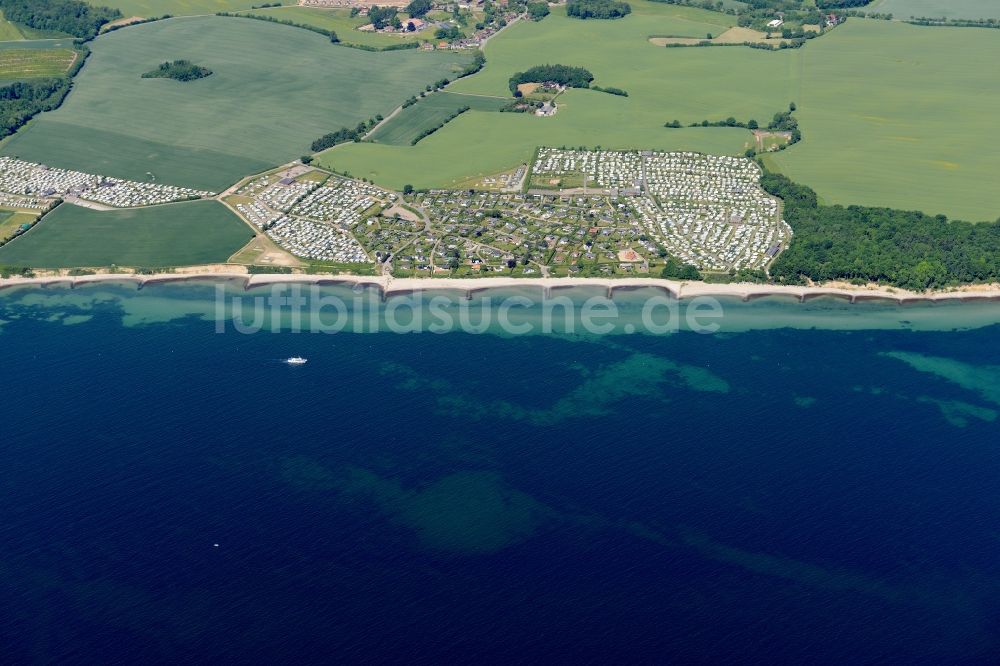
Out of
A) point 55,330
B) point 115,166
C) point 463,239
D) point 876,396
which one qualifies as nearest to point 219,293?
point 55,330

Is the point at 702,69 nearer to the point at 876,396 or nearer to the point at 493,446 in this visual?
the point at 876,396

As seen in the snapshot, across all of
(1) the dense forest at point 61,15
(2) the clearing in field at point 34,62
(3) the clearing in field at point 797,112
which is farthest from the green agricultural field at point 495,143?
(1) the dense forest at point 61,15

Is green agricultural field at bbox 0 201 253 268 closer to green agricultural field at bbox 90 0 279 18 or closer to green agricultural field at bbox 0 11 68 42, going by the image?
green agricultural field at bbox 0 11 68 42

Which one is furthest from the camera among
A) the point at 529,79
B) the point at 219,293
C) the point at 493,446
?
the point at 529,79

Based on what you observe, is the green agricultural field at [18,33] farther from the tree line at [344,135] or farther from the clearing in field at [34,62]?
the tree line at [344,135]

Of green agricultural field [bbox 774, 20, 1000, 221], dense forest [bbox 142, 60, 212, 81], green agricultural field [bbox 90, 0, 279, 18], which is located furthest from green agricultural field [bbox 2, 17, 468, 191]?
green agricultural field [bbox 774, 20, 1000, 221]
